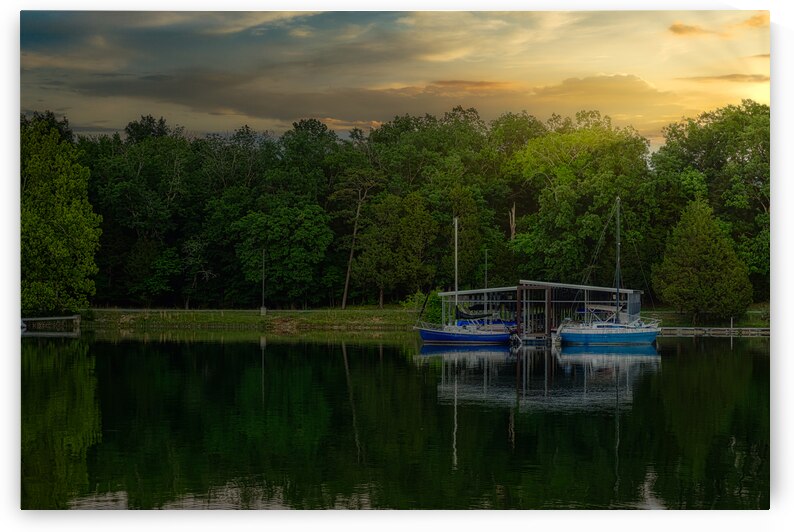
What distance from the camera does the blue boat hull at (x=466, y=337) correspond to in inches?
1388

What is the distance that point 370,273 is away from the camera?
140ft

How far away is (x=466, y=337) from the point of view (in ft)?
116

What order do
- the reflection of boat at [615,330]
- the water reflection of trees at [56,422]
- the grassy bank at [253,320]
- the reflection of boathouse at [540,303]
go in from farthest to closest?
the reflection of boathouse at [540,303] → the reflection of boat at [615,330] → the grassy bank at [253,320] → the water reflection of trees at [56,422]

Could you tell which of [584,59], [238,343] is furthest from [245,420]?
[238,343]

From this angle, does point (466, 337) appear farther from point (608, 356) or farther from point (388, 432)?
point (388, 432)

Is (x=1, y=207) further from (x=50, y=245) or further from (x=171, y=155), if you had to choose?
(x=171, y=155)

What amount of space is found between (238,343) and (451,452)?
18.4 metres

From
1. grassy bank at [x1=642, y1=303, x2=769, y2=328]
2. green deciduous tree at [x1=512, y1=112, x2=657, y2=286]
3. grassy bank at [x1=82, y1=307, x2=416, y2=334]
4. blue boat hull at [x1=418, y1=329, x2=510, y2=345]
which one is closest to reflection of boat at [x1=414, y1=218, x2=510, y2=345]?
blue boat hull at [x1=418, y1=329, x2=510, y2=345]

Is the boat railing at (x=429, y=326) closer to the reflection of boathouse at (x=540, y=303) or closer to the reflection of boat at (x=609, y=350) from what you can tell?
the reflection of boathouse at (x=540, y=303)

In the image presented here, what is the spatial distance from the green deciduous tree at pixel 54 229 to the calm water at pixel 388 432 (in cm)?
116

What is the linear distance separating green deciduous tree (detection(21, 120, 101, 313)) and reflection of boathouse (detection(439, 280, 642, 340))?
44.1ft

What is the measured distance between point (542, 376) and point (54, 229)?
34.9 feet

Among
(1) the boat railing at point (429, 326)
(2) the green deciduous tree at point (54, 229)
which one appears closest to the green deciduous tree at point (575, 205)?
(1) the boat railing at point (429, 326)

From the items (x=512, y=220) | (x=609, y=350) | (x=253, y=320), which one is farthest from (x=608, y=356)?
(x=512, y=220)
